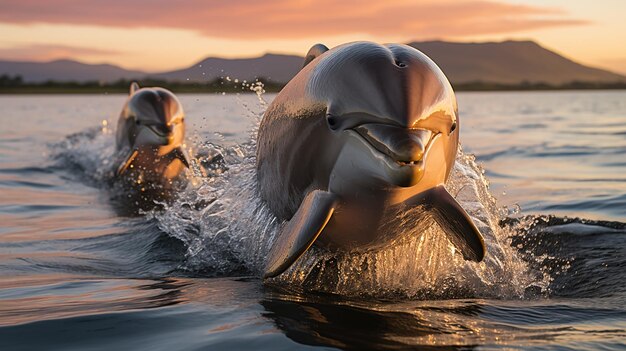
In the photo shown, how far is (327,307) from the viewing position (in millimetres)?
5051

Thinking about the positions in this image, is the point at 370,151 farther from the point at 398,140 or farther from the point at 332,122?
the point at 332,122

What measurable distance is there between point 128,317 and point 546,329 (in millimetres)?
2381

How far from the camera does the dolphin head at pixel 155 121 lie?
13.0m

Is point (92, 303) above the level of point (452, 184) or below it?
below

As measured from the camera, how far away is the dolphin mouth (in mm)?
4215

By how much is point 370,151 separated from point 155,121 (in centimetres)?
912

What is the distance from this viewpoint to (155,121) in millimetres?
13117

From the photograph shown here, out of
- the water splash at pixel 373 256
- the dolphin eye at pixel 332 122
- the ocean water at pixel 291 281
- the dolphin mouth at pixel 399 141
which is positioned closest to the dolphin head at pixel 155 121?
the ocean water at pixel 291 281

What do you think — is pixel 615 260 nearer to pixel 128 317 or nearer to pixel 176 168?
pixel 128 317

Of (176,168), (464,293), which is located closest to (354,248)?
(464,293)

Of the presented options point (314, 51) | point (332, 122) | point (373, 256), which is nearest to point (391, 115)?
point (332, 122)

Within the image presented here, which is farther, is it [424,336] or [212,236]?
[212,236]

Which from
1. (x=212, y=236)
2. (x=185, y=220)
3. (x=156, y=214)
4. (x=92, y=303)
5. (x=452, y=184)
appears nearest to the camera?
(x=92, y=303)

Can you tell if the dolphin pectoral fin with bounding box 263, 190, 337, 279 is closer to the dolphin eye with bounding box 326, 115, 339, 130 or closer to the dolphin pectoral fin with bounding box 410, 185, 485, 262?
the dolphin eye with bounding box 326, 115, 339, 130
